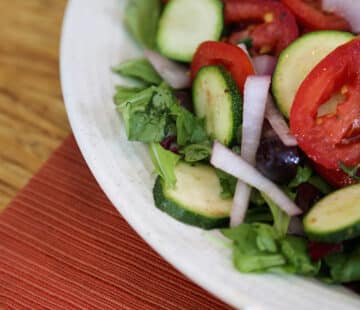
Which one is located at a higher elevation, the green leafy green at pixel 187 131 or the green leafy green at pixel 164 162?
the green leafy green at pixel 187 131

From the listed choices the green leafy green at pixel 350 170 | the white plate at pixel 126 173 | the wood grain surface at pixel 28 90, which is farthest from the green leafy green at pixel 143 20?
the green leafy green at pixel 350 170

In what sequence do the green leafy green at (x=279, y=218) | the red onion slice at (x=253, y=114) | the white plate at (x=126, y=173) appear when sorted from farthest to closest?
the red onion slice at (x=253, y=114), the green leafy green at (x=279, y=218), the white plate at (x=126, y=173)

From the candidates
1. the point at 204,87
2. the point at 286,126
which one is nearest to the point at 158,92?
the point at 204,87

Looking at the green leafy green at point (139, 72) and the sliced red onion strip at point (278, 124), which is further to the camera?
the green leafy green at point (139, 72)

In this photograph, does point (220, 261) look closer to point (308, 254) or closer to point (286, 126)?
point (308, 254)

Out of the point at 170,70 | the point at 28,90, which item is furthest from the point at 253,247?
the point at 28,90

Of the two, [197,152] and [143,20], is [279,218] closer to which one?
[197,152]

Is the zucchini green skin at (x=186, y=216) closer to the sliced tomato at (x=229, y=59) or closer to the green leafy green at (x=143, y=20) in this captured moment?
the sliced tomato at (x=229, y=59)
